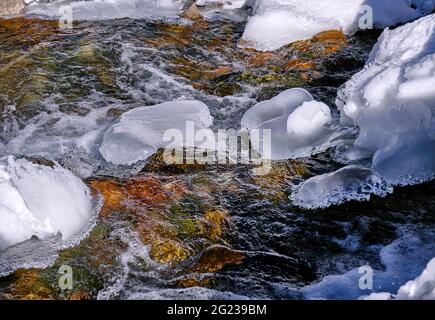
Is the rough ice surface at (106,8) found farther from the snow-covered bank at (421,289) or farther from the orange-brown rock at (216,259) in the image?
the snow-covered bank at (421,289)

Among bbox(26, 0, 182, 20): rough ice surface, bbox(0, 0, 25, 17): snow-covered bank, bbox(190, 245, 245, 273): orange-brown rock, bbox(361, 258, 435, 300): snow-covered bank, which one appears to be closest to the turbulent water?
bbox(190, 245, 245, 273): orange-brown rock

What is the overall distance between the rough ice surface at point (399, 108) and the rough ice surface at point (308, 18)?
2.00 m

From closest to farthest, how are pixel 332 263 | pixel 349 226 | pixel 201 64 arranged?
pixel 332 263, pixel 349 226, pixel 201 64

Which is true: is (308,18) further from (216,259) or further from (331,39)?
(216,259)

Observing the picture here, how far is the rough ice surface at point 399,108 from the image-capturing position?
14.1 feet

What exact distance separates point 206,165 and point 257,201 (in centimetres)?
66

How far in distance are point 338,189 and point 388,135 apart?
65 centimetres

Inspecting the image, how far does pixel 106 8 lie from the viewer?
8.28 m

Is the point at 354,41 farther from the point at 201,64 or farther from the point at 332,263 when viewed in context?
the point at 332,263

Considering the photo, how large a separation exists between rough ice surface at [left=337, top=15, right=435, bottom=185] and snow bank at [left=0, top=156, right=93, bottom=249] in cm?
238

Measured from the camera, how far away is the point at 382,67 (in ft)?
15.8

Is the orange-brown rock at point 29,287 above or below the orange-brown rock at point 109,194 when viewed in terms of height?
below

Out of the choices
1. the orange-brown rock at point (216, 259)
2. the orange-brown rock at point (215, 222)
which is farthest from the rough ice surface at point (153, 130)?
the orange-brown rock at point (216, 259)
